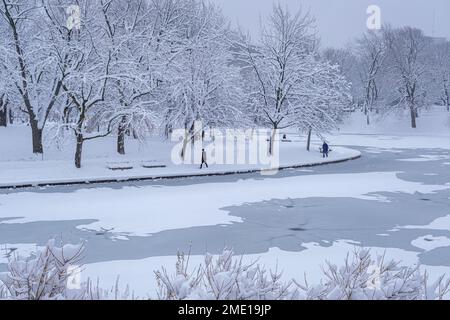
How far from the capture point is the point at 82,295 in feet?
12.8

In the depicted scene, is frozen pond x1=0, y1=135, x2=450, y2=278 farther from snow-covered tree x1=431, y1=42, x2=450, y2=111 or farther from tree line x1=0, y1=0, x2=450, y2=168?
A: snow-covered tree x1=431, y1=42, x2=450, y2=111

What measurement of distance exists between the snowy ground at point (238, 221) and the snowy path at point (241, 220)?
29 millimetres

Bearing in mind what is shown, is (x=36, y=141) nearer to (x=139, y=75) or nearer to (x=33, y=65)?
(x=33, y=65)

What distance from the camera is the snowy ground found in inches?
416

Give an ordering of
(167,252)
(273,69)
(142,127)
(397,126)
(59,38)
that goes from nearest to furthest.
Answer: (167,252)
(59,38)
(142,127)
(273,69)
(397,126)

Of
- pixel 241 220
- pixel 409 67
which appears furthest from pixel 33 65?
pixel 409 67

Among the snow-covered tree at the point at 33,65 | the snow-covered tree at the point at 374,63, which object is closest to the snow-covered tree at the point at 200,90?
the snow-covered tree at the point at 33,65

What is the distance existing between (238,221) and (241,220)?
18 cm

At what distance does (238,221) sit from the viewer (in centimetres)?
1418

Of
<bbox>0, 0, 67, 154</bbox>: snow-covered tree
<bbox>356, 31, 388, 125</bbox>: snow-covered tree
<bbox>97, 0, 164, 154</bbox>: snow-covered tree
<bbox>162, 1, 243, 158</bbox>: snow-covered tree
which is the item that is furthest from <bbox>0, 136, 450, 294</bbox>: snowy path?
<bbox>356, 31, 388, 125</bbox>: snow-covered tree

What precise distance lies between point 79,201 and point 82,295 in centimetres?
1413
